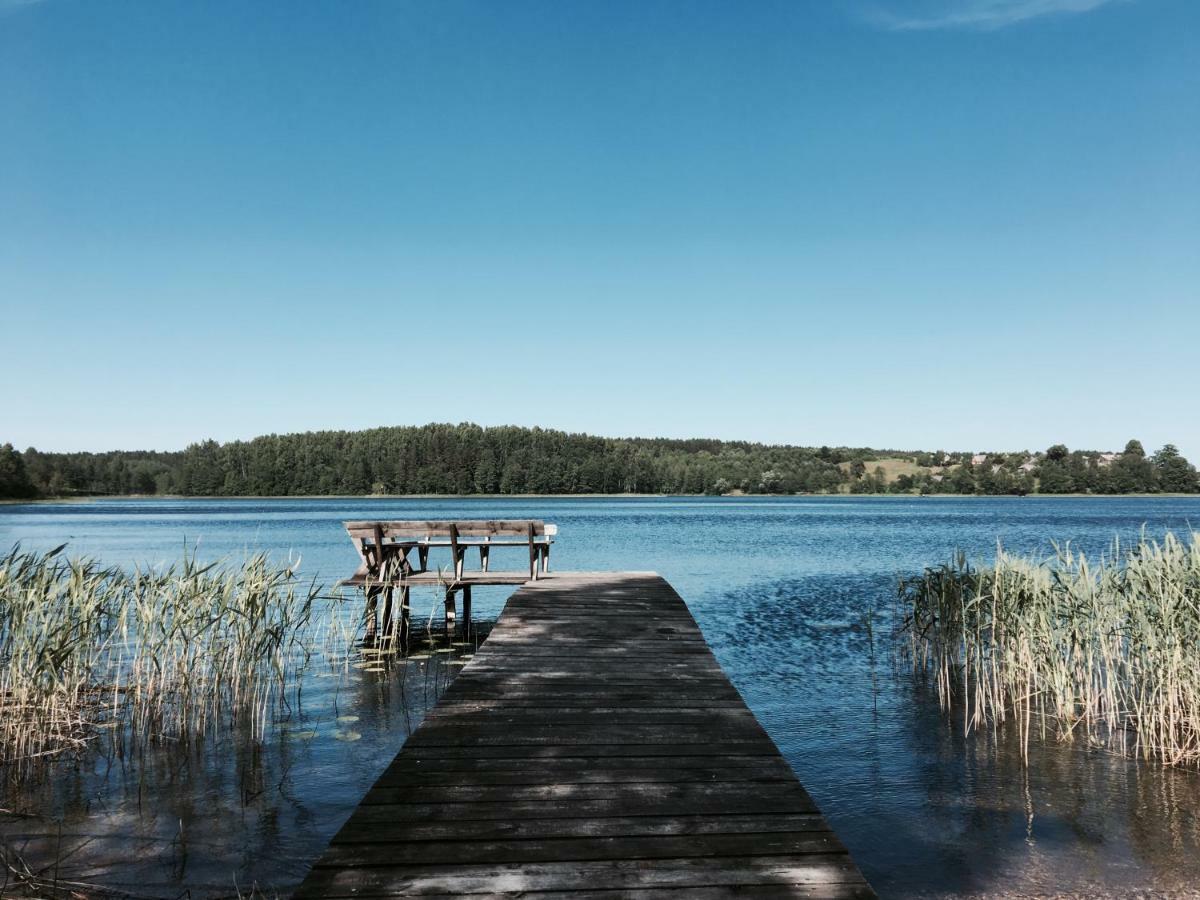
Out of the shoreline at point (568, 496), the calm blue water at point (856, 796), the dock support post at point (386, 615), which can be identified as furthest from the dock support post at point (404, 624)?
the shoreline at point (568, 496)

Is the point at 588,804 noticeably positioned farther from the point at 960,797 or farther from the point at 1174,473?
the point at 1174,473

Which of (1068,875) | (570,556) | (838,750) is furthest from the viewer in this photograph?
(570,556)

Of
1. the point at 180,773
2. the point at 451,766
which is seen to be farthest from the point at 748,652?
the point at 451,766

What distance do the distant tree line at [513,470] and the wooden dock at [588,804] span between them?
119 meters

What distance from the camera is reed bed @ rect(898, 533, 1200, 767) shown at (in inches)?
330

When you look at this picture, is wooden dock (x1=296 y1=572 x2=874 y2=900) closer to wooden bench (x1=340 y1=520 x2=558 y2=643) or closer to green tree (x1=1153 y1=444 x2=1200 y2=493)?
wooden bench (x1=340 y1=520 x2=558 y2=643)

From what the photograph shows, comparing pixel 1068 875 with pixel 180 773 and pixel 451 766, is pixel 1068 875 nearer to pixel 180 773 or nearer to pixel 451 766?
pixel 451 766

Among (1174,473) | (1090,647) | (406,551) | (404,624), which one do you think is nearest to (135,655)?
(404,624)

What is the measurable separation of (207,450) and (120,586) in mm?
130534

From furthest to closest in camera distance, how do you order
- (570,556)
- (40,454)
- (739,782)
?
(40,454)
(570,556)
(739,782)

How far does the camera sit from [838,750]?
9.02 metres

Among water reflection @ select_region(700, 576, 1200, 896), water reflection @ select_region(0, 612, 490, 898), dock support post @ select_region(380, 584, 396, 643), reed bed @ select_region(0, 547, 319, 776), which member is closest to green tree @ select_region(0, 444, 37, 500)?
dock support post @ select_region(380, 584, 396, 643)

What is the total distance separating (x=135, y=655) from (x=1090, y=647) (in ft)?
38.4

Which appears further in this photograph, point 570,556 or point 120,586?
point 570,556
